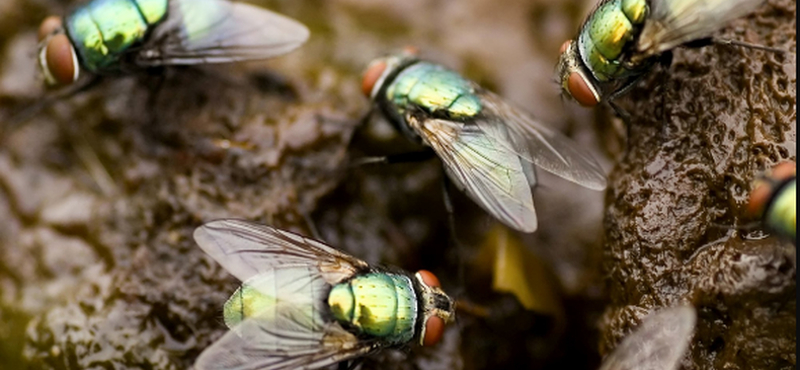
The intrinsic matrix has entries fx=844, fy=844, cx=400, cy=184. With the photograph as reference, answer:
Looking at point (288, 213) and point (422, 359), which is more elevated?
point (288, 213)

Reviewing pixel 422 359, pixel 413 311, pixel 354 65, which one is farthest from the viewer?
pixel 354 65

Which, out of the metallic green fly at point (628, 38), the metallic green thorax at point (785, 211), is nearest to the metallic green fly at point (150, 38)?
the metallic green fly at point (628, 38)

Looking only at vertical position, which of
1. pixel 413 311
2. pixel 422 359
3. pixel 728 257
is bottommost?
pixel 422 359

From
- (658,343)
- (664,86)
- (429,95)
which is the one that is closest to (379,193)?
(429,95)

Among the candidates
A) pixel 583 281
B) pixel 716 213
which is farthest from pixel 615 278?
pixel 583 281

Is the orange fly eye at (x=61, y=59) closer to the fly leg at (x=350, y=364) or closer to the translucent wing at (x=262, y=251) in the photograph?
the translucent wing at (x=262, y=251)

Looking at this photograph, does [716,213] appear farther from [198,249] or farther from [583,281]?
[198,249]
